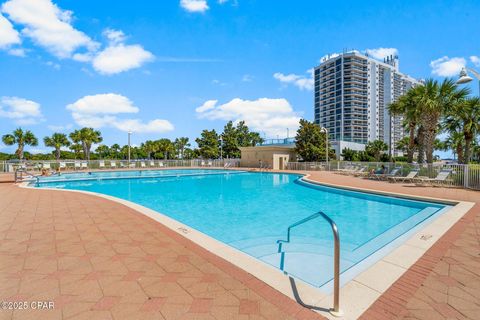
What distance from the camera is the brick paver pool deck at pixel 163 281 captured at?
212cm

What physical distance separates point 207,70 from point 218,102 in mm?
28331

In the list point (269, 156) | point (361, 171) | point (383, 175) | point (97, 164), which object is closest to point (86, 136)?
point (97, 164)

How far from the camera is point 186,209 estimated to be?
879cm

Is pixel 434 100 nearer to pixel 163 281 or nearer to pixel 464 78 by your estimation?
pixel 464 78

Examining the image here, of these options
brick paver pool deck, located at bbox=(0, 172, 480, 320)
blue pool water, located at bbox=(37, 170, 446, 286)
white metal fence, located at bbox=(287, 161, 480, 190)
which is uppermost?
white metal fence, located at bbox=(287, 161, 480, 190)

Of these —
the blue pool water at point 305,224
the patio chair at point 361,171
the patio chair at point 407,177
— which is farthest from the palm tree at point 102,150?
the patio chair at point 407,177

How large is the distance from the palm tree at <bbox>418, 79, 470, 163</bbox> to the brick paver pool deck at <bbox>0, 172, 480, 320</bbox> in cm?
1235

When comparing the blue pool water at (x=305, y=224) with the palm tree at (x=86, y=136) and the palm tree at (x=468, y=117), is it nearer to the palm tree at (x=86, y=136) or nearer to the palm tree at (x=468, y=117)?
the palm tree at (x=468, y=117)

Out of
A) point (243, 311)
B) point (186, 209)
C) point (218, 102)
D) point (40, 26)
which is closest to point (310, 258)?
point (243, 311)

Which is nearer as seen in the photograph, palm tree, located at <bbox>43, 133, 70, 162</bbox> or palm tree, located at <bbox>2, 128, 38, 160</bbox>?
palm tree, located at <bbox>2, 128, 38, 160</bbox>

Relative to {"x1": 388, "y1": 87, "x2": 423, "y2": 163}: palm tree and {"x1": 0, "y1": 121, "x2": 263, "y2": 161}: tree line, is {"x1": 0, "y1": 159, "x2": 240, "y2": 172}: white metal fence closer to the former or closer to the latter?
{"x1": 0, "y1": 121, "x2": 263, "y2": 161}: tree line

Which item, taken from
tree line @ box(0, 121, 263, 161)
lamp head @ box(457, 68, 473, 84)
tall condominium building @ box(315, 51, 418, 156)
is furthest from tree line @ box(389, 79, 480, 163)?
tall condominium building @ box(315, 51, 418, 156)

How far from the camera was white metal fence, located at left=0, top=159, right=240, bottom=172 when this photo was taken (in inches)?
829

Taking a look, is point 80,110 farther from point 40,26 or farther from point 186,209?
point 186,209
